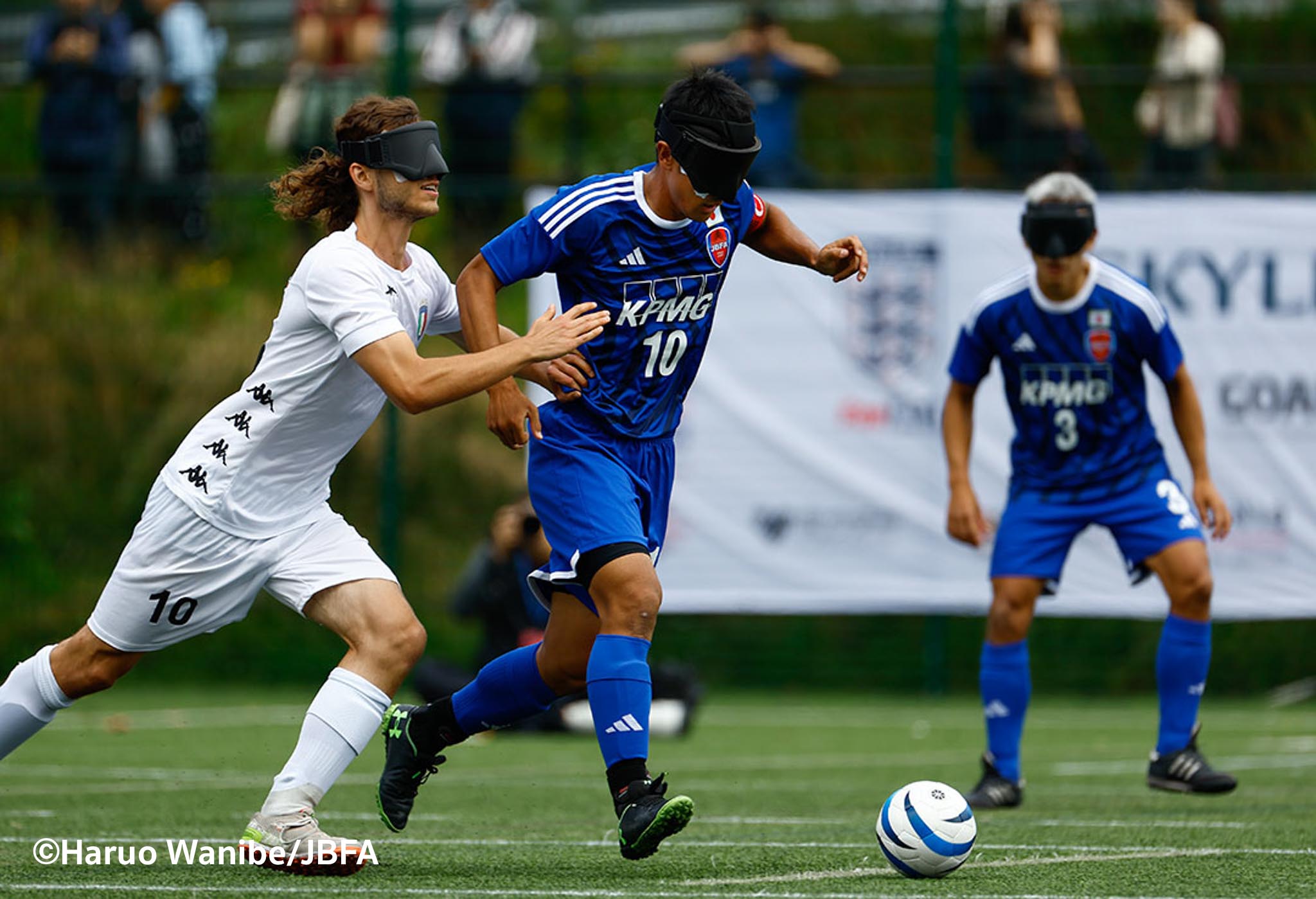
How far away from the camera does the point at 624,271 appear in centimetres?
604

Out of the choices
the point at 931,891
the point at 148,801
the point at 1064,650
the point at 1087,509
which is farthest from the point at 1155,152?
the point at 931,891

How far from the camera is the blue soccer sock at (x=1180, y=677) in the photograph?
7.78 metres

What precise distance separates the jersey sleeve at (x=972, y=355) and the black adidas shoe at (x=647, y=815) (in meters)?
3.18

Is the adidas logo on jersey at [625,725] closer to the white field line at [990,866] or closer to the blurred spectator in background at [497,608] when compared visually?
the white field line at [990,866]

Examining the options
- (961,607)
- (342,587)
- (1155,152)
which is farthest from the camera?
(1155,152)

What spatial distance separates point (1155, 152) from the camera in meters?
13.8

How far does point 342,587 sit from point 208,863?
89 centimetres

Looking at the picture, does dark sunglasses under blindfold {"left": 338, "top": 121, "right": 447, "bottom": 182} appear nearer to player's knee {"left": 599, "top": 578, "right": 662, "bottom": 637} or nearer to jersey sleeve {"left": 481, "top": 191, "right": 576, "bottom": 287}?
jersey sleeve {"left": 481, "top": 191, "right": 576, "bottom": 287}

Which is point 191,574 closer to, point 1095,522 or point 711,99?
point 711,99

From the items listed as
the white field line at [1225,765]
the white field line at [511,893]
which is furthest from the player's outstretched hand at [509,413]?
the white field line at [1225,765]

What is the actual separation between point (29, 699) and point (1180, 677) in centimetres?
431

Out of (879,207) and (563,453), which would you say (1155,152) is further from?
(563,453)

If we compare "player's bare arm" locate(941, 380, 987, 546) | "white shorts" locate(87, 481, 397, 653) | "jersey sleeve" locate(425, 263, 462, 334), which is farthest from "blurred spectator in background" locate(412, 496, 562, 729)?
"white shorts" locate(87, 481, 397, 653)

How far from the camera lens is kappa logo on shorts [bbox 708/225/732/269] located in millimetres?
6125
